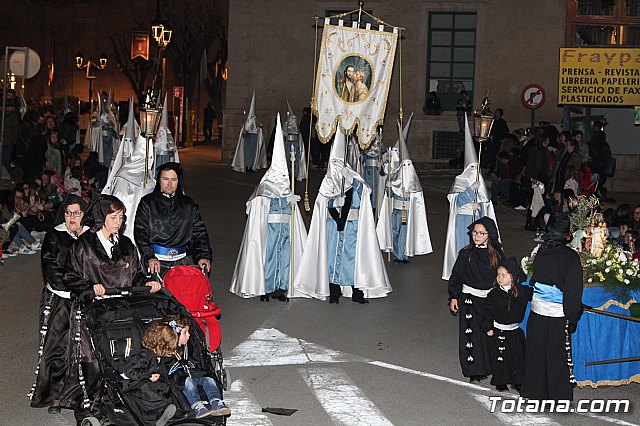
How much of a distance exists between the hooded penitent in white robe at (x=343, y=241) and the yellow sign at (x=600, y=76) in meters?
11.1

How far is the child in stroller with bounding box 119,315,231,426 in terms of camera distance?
8.02 meters

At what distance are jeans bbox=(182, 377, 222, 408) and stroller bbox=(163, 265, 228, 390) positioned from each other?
840 mm

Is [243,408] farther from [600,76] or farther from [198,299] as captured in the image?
[600,76]

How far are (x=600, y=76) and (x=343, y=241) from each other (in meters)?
11.9

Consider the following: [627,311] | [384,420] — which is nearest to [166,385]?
[384,420]

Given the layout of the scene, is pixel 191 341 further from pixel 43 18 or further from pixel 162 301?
pixel 43 18

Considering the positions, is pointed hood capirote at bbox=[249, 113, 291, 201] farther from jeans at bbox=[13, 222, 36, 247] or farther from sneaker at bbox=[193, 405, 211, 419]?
sneaker at bbox=[193, 405, 211, 419]

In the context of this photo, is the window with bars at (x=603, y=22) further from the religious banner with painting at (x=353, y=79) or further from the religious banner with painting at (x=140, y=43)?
the religious banner with painting at (x=353, y=79)

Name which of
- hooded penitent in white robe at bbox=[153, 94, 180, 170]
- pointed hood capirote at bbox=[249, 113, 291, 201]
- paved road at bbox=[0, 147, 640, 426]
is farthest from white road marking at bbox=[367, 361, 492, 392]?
hooded penitent in white robe at bbox=[153, 94, 180, 170]

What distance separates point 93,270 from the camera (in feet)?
28.8

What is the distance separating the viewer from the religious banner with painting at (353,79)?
14.6 metres

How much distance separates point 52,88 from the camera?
2026 inches

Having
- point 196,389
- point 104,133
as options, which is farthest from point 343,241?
point 104,133

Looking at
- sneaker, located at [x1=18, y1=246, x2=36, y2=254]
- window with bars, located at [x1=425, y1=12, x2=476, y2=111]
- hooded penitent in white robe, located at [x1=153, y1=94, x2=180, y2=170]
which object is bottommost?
sneaker, located at [x1=18, y1=246, x2=36, y2=254]
